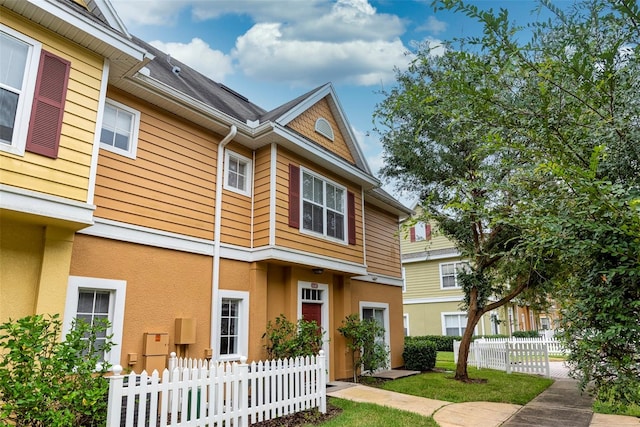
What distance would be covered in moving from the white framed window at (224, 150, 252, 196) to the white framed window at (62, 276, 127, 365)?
125 inches

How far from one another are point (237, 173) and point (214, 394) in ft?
16.7

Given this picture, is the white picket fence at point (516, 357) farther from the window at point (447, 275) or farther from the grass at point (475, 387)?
the window at point (447, 275)

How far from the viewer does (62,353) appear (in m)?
4.18

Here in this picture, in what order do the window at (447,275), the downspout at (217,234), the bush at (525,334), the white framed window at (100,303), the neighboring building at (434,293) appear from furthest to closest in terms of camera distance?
the bush at (525,334)
the window at (447,275)
the neighboring building at (434,293)
the downspout at (217,234)
the white framed window at (100,303)

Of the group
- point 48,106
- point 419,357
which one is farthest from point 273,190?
point 419,357

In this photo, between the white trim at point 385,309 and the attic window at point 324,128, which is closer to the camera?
the attic window at point 324,128

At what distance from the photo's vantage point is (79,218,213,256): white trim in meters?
6.58

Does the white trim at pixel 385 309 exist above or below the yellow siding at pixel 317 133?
below

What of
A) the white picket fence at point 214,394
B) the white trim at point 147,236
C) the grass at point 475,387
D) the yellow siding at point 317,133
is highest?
the yellow siding at point 317,133

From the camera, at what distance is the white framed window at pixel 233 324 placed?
8.23 m

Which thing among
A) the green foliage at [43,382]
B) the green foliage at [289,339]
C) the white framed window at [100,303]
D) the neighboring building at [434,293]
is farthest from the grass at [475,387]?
the neighboring building at [434,293]

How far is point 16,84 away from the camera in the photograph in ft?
17.6

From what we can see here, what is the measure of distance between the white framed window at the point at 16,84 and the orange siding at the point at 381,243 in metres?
10.0

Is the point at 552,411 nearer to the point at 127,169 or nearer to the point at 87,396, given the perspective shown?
the point at 87,396
